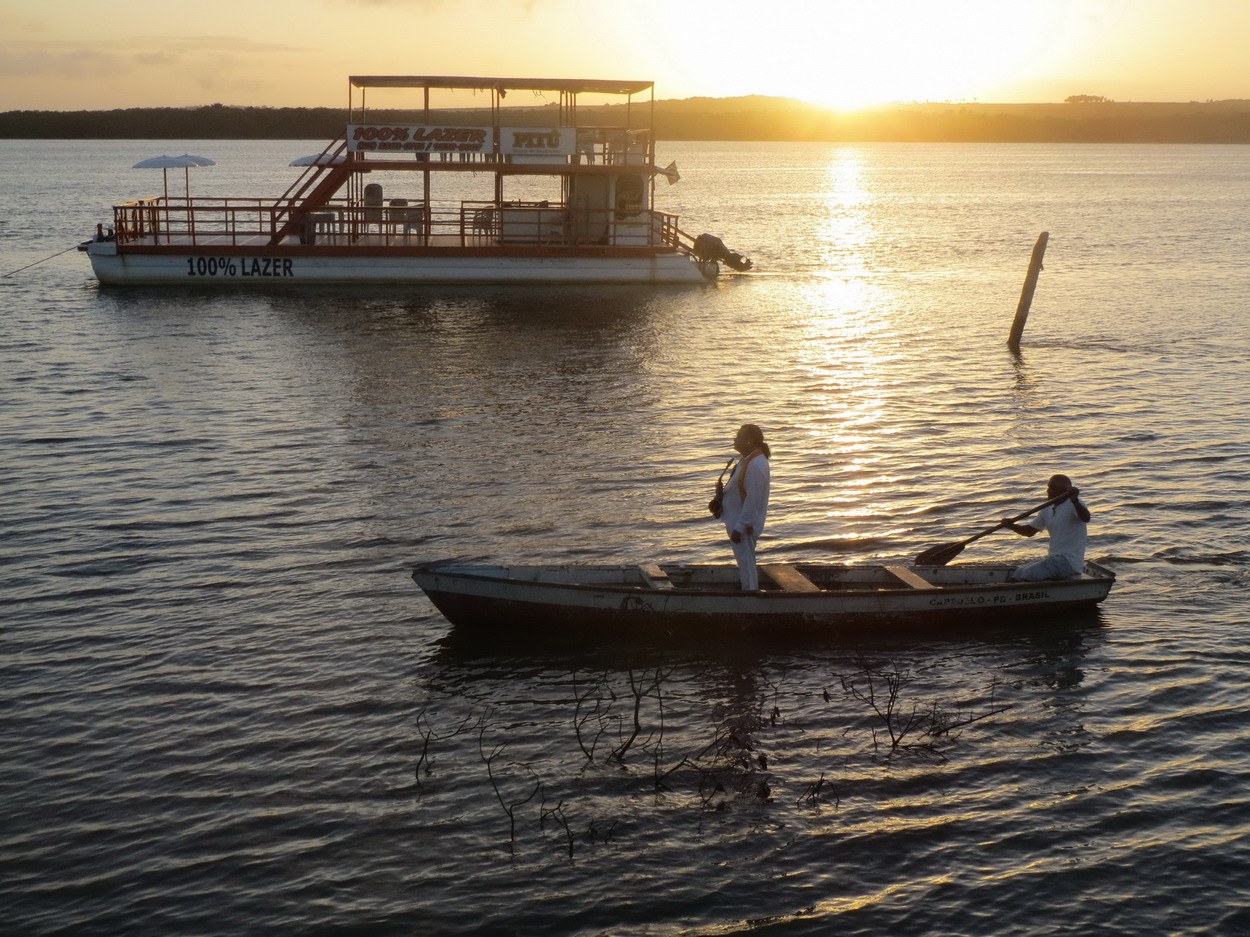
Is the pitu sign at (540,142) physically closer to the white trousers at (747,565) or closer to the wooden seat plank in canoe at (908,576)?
the wooden seat plank in canoe at (908,576)

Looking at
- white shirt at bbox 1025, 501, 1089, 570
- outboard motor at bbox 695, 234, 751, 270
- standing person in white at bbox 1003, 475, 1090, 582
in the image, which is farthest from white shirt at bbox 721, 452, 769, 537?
outboard motor at bbox 695, 234, 751, 270

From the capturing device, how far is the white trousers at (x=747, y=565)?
1325cm

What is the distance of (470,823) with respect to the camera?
32.9 feet

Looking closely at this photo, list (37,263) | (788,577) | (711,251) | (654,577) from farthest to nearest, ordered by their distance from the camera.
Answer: (37,263)
(711,251)
(788,577)
(654,577)

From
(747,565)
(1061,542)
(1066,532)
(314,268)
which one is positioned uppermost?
(314,268)

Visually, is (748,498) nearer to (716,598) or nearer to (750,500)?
(750,500)

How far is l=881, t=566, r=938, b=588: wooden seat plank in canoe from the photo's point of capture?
45.9 feet

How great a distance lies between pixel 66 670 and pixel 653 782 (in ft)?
20.2

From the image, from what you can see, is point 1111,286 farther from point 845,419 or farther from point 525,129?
point 845,419

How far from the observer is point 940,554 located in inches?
592

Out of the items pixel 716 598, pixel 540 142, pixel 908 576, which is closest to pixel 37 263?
pixel 540 142

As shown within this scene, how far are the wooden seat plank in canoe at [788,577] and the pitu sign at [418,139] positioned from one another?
2948cm

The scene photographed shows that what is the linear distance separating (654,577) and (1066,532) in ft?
15.1

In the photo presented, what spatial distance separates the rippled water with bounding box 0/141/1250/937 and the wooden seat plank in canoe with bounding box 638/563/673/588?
872 millimetres
